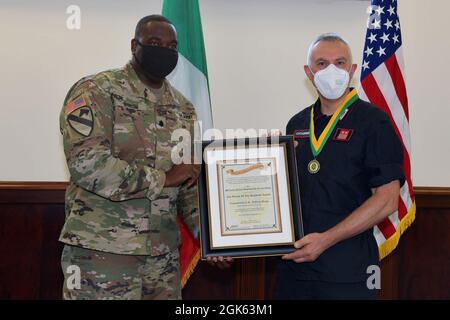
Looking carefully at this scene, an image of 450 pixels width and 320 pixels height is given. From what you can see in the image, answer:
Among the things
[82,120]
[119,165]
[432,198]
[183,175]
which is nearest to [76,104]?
[82,120]

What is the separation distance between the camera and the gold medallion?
2.04 m

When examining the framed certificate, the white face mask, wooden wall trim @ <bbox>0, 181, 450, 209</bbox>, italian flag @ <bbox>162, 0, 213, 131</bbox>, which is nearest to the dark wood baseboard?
wooden wall trim @ <bbox>0, 181, 450, 209</bbox>

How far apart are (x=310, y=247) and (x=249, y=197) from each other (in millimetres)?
310

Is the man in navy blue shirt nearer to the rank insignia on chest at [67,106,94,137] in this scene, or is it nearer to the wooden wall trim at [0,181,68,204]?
the rank insignia on chest at [67,106,94,137]

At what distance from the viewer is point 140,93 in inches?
83.5

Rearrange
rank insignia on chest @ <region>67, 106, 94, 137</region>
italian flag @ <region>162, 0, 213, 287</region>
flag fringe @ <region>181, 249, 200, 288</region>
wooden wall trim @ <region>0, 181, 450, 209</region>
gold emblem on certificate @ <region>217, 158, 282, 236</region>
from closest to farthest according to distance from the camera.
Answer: rank insignia on chest @ <region>67, 106, 94, 137</region>
gold emblem on certificate @ <region>217, 158, 282, 236</region>
flag fringe @ <region>181, 249, 200, 288</region>
italian flag @ <region>162, 0, 213, 287</region>
wooden wall trim @ <region>0, 181, 450, 209</region>

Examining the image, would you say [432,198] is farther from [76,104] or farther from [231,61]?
[76,104]

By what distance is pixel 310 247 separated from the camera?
1.96 m

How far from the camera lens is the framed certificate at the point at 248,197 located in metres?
2.03

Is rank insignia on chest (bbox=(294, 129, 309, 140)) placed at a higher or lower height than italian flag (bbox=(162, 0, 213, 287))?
lower

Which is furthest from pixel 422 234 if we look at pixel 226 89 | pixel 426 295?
pixel 226 89

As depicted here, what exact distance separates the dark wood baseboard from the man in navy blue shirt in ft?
3.80

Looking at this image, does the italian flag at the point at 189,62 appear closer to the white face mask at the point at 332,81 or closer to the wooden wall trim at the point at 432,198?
the white face mask at the point at 332,81

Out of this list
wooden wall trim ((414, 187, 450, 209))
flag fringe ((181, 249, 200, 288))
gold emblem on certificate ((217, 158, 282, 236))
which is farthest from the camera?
wooden wall trim ((414, 187, 450, 209))
